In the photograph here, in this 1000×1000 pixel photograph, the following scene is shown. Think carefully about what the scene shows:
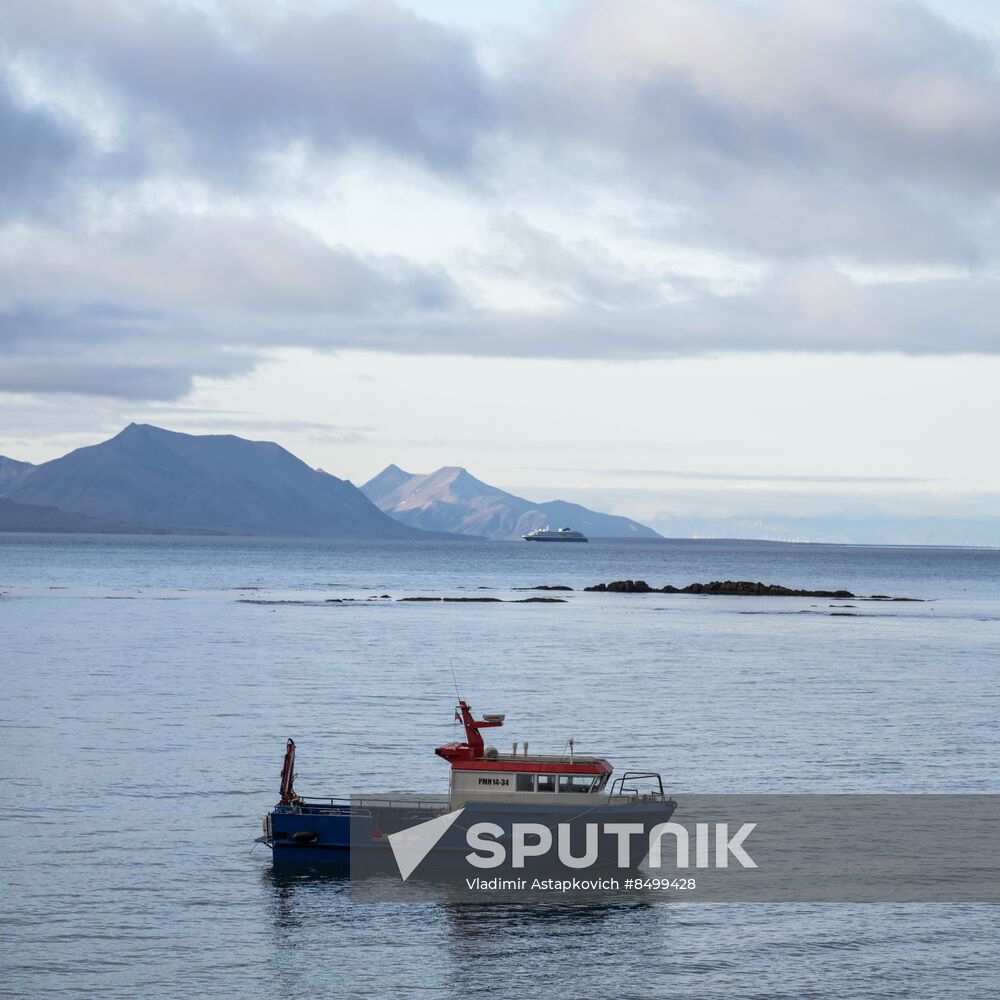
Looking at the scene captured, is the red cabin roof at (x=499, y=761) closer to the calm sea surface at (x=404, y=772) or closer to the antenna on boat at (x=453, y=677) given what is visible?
the calm sea surface at (x=404, y=772)

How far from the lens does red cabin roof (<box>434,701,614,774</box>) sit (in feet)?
128

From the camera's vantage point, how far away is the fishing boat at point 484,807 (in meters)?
38.9

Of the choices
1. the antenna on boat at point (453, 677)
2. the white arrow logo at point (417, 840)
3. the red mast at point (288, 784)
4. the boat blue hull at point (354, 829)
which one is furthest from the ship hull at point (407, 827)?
the antenna on boat at point (453, 677)

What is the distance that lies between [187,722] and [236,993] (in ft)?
120

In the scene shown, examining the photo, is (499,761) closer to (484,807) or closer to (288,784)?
(484,807)

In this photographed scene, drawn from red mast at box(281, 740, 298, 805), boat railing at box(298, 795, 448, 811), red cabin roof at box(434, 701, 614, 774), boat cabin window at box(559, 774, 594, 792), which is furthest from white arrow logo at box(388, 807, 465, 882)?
red mast at box(281, 740, 298, 805)

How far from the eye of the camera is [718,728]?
6662 cm

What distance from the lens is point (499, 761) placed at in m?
39.1

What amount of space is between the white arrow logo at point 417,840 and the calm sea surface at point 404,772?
269 centimetres

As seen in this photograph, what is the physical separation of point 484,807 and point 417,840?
2.23 m

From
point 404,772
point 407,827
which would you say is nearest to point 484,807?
point 407,827

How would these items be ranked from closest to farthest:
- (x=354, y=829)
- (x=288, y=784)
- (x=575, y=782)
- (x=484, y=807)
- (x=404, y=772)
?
(x=484, y=807) < (x=575, y=782) < (x=354, y=829) < (x=288, y=784) < (x=404, y=772)

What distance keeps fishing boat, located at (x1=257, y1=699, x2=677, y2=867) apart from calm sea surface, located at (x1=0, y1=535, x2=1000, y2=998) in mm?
1631

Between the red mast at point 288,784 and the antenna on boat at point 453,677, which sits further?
the antenna on boat at point 453,677
